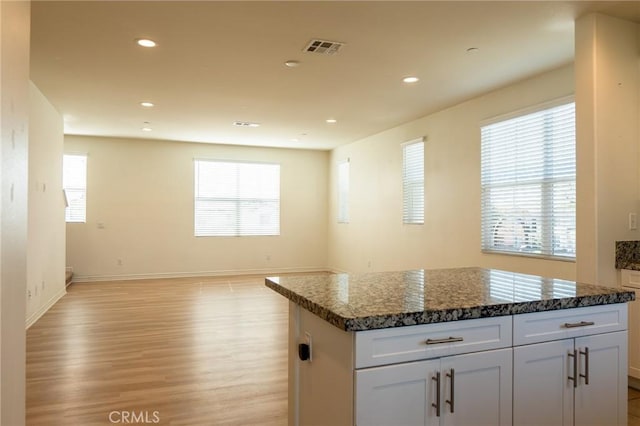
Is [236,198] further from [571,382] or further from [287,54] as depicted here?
[571,382]

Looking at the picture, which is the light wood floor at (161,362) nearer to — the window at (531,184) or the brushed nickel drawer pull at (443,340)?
the brushed nickel drawer pull at (443,340)

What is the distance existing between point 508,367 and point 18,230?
7.36 ft

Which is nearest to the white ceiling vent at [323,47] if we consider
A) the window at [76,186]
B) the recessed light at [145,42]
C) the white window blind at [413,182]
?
the recessed light at [145,42]

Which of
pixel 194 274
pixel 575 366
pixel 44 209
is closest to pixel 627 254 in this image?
pixel 575 366

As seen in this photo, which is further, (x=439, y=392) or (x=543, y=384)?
(x=543, y=384)

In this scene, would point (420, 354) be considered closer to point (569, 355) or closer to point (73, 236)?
point (569, 355)

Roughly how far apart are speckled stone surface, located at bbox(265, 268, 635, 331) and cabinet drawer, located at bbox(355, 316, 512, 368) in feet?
0.10

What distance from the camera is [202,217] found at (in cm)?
855

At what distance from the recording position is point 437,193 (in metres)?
5.83

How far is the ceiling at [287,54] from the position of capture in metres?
2.95

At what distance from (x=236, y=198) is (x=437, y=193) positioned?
4.48 m

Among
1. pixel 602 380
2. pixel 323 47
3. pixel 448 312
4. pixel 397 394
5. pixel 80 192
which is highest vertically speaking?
pixel 323 47

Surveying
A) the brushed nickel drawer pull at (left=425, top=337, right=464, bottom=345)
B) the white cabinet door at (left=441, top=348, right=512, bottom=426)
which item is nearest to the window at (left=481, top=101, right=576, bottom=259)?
the white cabinet door at (left=441, top=348, right=512, bottom=426)

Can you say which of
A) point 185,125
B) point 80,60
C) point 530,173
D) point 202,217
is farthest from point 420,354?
point 202,217
